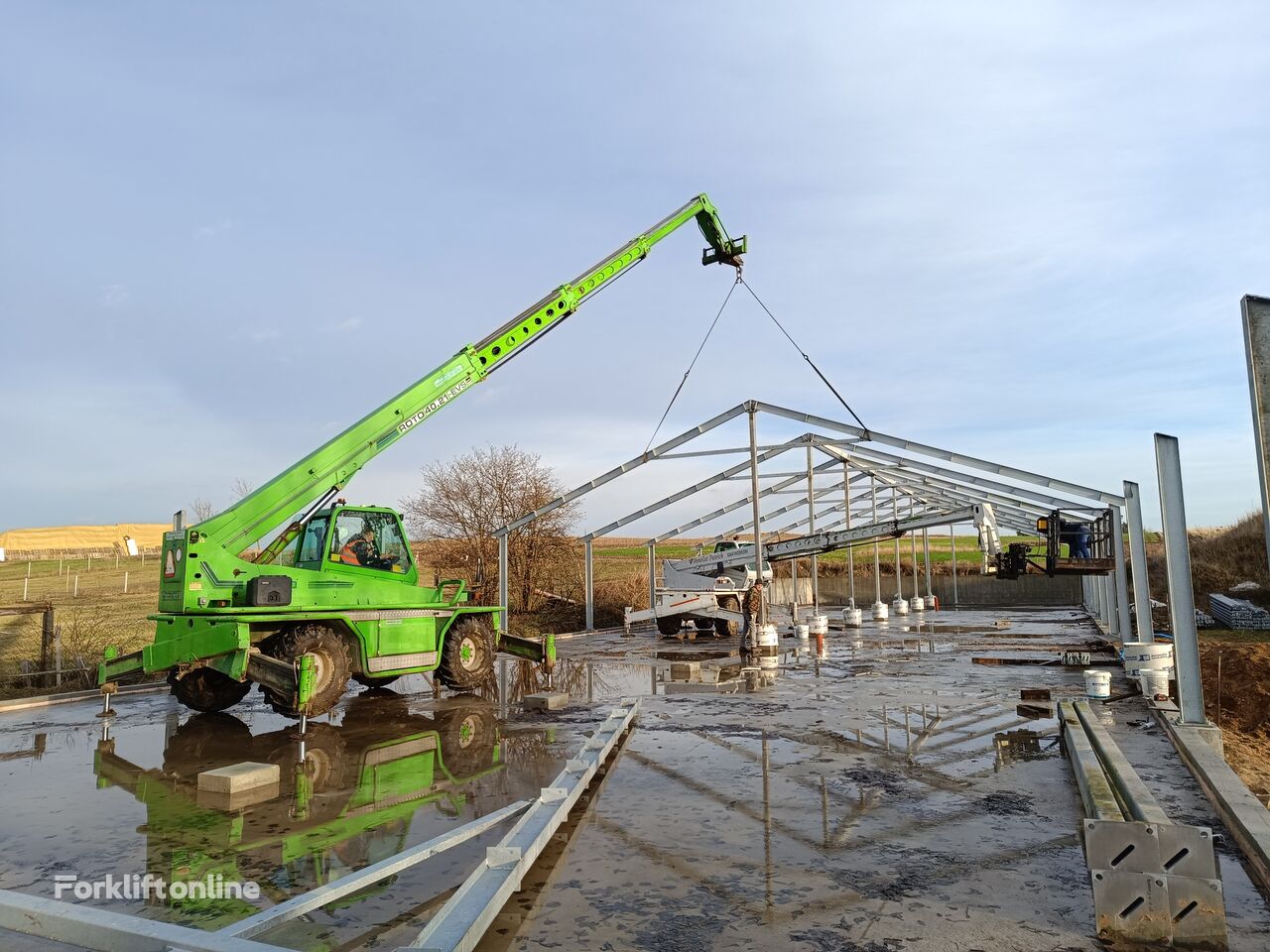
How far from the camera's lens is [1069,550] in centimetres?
1759

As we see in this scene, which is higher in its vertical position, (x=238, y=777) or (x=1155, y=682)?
(x=1155, y=682)

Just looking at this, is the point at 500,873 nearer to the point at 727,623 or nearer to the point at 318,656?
the point at 318,656

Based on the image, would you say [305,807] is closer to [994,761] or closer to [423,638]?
[423,638]

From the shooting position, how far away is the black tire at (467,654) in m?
12.4

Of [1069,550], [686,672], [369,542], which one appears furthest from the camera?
[1069,550]

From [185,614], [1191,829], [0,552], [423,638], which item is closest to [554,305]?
[423,638]

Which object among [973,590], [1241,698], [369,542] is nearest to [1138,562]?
[1241,698]

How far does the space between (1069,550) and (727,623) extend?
422 inches

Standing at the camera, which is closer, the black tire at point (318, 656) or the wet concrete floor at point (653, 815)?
the wet concrete floor at point (653, 815)

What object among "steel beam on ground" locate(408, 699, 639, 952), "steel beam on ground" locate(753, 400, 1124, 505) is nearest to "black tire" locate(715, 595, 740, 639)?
"steel beam on ground" locate(753, 400, 1124, 505)

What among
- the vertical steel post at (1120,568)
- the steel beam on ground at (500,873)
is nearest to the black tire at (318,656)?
the steel beam on ground at (500,873)

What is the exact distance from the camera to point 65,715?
11.1m

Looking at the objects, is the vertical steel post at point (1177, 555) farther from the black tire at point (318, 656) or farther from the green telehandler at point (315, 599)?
the black tire at point (318, 656)

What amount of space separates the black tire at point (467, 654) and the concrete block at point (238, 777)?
197 inches
